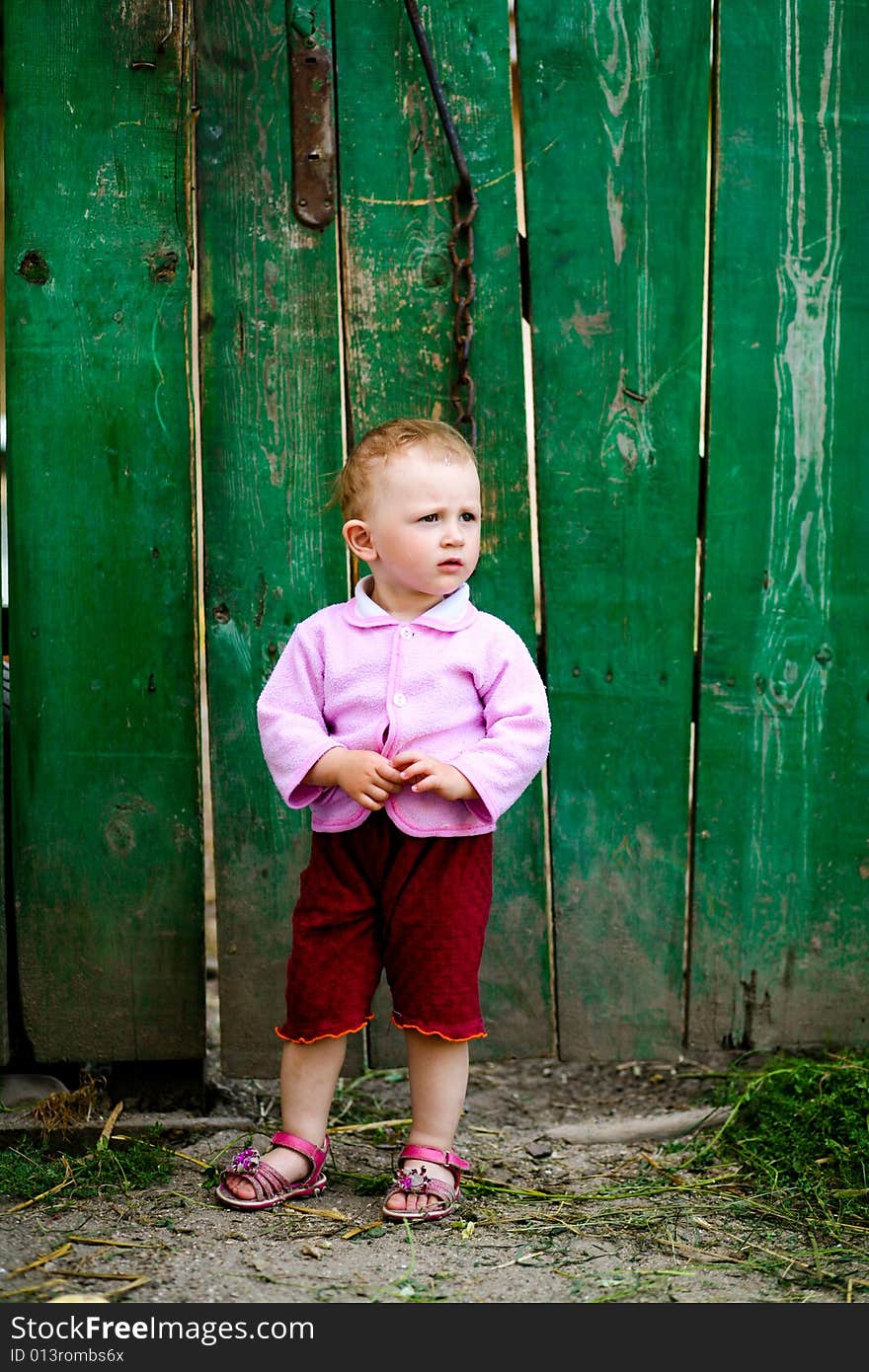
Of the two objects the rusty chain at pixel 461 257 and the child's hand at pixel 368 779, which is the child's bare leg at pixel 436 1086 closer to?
the child's hand at pixel 368 779

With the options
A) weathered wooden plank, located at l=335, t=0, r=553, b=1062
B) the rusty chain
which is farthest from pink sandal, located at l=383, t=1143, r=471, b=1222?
the rusty chain

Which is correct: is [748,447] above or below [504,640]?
above

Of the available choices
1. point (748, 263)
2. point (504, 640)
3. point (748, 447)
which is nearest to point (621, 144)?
point (748, 263)

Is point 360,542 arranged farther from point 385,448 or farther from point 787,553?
point 787,553

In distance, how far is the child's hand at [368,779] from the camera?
2285 millimetres

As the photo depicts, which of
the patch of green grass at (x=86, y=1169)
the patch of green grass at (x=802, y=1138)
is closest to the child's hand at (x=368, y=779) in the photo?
the patch of green grass at (x=86, y=1169)

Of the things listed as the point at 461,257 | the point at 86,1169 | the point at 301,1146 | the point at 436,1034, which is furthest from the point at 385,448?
the point at 86,1169

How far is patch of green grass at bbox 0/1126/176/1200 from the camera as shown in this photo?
2469mm

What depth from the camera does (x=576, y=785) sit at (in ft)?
9.48

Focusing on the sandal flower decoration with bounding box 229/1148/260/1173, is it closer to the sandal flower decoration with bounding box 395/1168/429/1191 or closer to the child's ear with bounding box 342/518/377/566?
the sandal flower decoration with bounding box 395/1168/429/1191

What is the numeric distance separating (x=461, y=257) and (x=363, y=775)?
1.13 metres

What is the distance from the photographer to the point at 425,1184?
2.39 meters
